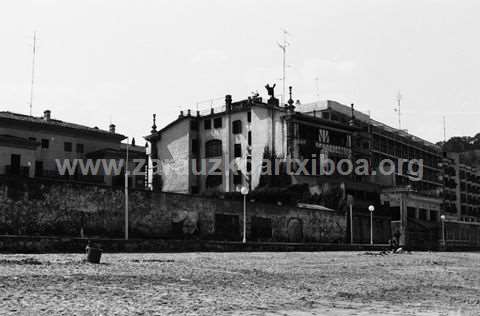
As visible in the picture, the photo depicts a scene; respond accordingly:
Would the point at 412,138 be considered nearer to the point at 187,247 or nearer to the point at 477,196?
the point at 477,196

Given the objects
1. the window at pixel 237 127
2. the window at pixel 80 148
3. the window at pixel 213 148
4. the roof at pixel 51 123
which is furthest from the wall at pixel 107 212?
the window at pixel 80 148

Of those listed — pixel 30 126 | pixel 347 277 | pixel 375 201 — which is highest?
pixel 30 126

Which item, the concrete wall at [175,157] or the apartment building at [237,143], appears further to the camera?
the concrete wall at [175,157]

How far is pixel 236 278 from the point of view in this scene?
594 inches

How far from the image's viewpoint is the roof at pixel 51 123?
58506 mm

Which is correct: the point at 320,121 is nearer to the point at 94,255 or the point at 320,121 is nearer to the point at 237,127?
the point at 237,127

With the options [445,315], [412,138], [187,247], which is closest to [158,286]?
[445,315]

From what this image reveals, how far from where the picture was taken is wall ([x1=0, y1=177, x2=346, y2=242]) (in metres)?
30.6

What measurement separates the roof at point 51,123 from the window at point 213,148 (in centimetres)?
1007

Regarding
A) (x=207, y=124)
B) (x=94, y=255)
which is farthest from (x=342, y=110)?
(x=94, y=255)

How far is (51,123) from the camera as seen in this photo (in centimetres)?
6116

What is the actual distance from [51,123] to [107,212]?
97.4 feet

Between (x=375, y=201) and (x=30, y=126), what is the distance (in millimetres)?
35956

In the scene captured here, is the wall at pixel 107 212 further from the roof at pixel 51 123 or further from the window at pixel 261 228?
the roof at pixel 51 123
